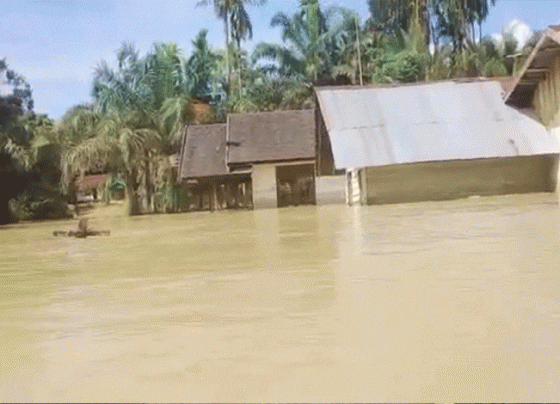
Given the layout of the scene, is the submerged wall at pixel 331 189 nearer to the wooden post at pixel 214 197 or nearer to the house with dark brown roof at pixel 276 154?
the house with dark brown roof at pixel 276 154

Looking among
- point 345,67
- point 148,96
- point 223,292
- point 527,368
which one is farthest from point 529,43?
point 527,368

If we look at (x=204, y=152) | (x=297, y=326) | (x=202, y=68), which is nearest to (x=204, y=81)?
(x=202, y=68)

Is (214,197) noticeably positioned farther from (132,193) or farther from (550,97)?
(550,97)

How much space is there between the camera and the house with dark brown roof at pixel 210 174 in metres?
29.4

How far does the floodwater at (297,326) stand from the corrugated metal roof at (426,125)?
13.0 metres

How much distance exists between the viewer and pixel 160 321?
4.69 m

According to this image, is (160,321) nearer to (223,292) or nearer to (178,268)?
(223,292)

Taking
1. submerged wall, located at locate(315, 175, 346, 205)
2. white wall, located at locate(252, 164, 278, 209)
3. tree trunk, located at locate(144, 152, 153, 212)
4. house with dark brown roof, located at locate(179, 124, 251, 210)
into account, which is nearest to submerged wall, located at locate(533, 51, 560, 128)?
submerged wall, located at locate(315, 175, 346, 205)

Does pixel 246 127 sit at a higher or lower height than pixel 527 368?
higher

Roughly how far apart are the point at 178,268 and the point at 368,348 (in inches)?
184

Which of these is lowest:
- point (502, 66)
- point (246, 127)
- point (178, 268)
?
point (178, 268)

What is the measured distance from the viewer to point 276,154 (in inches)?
1115

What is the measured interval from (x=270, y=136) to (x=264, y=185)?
7.80 feet

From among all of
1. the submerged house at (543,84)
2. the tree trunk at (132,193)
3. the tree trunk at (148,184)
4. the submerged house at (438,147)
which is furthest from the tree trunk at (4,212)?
the submerged house at (543,84)
